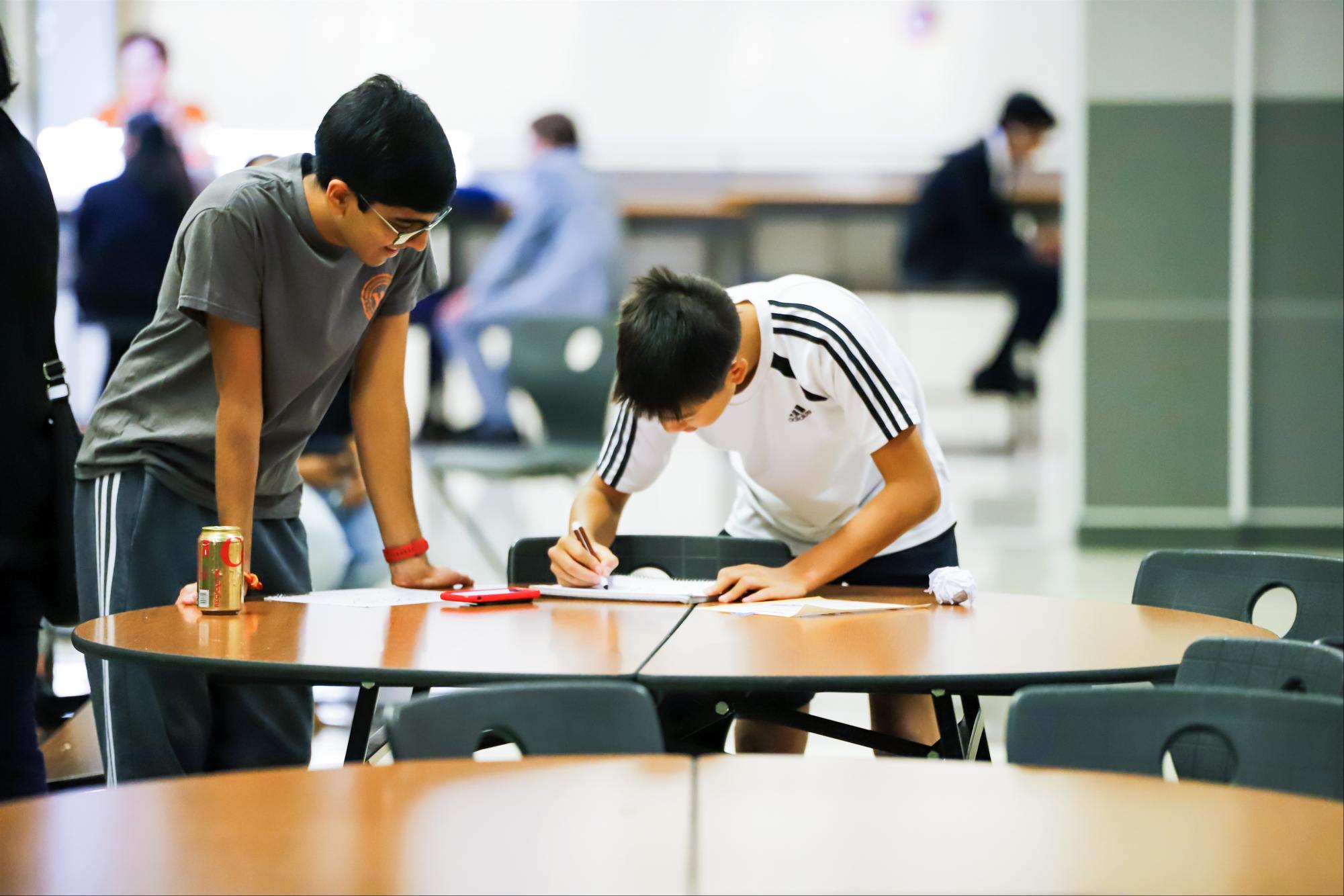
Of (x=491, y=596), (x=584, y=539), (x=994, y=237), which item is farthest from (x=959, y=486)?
(x=491, y=596)

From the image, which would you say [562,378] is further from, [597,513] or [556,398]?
[597,513]

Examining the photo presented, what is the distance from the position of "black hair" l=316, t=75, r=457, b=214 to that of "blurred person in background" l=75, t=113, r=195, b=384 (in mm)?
2659

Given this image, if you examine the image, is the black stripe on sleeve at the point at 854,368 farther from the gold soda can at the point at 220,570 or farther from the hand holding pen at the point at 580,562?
the gold soda can at the point at 220,570

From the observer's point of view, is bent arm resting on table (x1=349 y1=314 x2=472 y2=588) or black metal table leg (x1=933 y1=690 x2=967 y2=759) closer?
black metal table leg (x1=933 y1=690 x2=967 y2=759)

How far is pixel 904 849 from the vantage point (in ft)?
3.31

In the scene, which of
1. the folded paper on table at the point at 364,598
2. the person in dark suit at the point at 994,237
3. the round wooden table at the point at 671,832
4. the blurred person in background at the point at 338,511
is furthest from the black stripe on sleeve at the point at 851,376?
Answer: the person in dark suit at the point at 994,237

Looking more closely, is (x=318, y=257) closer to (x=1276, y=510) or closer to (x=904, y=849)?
(x=904, y=849)

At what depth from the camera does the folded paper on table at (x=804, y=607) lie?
1971 mm

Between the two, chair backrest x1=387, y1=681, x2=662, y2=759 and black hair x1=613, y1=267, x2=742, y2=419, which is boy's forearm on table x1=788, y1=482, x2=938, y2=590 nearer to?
black hair x1=613, y1=267, x2=742, y2=419

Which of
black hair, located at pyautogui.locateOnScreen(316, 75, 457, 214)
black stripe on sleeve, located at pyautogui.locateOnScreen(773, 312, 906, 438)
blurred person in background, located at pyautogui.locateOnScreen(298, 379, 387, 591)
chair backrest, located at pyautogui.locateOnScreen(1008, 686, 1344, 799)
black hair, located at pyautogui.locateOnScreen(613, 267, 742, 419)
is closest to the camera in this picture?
chair backrest, located at pyautogui.locateOnScreen(1008, 686, 1344, 799)

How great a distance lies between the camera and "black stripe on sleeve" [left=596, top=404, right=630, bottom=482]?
2457mm

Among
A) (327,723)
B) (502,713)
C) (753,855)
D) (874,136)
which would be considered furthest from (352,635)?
(874,136)

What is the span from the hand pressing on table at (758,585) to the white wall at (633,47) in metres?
4.50

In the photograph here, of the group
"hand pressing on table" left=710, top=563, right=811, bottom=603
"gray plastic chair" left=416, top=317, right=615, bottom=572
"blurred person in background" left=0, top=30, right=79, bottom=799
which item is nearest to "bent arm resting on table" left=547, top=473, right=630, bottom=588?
"hand pressing on table" left=710, top=563, right=811, bottom=603
